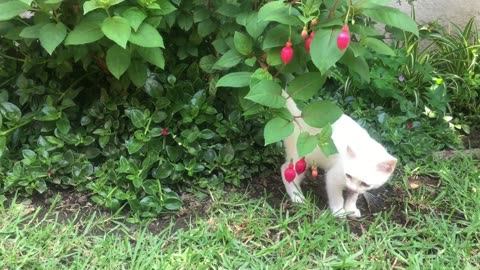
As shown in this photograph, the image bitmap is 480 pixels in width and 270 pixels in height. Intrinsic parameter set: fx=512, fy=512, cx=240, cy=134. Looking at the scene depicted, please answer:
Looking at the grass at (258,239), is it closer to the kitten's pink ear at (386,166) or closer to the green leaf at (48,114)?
the kitten's pink ear at (386,166)

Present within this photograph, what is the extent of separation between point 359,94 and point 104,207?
69.7 inches

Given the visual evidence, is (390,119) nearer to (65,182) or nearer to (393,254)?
(393,254)

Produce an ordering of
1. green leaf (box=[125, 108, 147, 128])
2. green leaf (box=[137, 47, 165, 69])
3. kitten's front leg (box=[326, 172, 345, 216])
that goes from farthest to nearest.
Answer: green leaf (box=[125, 108, 147, 128]) → kitten's front leg (box=[326, 172, 345, 216]) → green leaf (box=[137, 47, 165, 69])

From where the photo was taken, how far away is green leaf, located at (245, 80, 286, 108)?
1870mm

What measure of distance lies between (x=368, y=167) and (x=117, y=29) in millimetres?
1126

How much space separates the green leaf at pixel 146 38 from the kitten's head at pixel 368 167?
883 mm

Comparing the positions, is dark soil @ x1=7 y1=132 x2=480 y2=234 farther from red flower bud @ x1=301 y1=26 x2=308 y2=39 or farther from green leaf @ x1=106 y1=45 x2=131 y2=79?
red flower bud @ x1=301 y1=26 x2=308 y2=39

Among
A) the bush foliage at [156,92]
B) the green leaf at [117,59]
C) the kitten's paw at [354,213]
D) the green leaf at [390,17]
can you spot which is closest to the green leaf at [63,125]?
the bush foliage at [156,92]

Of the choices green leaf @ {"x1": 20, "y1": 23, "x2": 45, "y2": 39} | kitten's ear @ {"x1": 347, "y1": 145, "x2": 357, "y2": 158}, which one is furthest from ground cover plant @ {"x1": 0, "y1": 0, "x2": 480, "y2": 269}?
kitten's ear @ {"x1": 347, "y1": 145, "x2": 357, "y2": 158}

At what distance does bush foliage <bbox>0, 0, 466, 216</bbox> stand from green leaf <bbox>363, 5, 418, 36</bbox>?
0.39ft

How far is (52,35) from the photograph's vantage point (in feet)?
6.51

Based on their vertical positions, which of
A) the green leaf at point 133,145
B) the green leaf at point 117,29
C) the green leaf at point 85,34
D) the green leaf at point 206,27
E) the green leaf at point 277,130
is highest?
the green leaf at point 117,29

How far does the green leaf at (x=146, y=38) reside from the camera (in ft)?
6.21

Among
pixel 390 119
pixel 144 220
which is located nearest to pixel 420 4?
pixel 390 119
